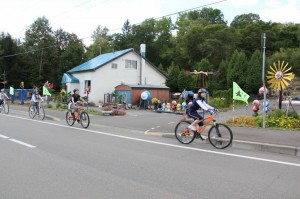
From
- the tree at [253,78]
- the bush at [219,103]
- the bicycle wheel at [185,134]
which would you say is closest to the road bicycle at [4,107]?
the bush at [219,103]

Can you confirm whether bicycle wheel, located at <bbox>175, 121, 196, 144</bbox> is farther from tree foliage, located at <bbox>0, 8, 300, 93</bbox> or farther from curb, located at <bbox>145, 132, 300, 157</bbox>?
tree foliage, located at <bbox>0, 8, 300, 93</bbox>

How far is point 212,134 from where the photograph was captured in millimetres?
9570

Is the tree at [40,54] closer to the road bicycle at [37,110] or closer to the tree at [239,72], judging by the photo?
the tree at [239,72]

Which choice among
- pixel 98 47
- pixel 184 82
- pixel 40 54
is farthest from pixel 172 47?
pixel 184 82

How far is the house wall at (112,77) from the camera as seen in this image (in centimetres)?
3250

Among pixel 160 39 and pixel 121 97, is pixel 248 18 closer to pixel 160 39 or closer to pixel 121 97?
pixel 160 39

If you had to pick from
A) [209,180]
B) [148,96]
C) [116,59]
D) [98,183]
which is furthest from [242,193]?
[116,59]

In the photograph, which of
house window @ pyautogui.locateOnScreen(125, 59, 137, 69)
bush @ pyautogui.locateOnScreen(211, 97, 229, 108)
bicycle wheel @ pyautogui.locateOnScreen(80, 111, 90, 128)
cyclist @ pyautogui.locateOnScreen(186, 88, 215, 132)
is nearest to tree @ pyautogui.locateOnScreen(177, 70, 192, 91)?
house window @ pyautogui.locateOnScreen(125, 59, 137, 69)

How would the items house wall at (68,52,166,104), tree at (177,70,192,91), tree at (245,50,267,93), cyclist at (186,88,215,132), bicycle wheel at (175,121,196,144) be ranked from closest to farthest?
cyclist at (186,88,215,132)
bicycle wheel at (175,121,196,144)
house wall at (68,52,166,104)
tree at (245,50,267,93)
tree at (177,70,192,91)

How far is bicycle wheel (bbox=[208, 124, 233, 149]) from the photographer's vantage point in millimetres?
9234

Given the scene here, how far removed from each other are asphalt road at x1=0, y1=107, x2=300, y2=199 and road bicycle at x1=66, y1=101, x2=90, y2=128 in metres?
3.75

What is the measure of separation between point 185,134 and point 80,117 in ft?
19.4

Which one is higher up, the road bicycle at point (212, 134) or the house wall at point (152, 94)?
the house wall at point (152, 94)

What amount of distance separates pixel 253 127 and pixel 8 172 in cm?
990
